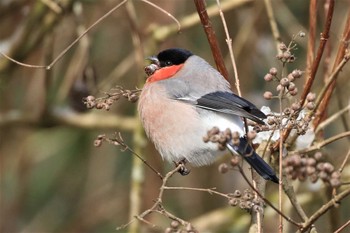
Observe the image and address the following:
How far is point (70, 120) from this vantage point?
441cm

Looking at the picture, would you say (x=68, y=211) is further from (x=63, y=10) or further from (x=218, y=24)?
(x=63, y=10)

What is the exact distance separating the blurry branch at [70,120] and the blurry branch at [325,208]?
2.37 meters

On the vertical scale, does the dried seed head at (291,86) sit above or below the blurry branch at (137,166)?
below

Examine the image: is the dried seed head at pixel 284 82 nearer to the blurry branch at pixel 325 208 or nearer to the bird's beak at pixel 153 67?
A: the blurry branch at pixel 325 208

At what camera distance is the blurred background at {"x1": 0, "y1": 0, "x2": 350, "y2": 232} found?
4.19 metres

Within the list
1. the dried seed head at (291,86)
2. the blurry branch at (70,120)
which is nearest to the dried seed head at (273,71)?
the dried seed head at (291,86)

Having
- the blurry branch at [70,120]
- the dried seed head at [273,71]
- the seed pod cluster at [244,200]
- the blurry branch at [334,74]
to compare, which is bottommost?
the seed pod cluster at [244,200]

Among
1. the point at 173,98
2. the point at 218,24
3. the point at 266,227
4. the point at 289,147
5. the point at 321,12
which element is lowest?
the point at 289,147

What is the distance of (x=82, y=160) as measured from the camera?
223 inches

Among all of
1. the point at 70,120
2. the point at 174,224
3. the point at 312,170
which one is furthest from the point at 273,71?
the point at 70,120

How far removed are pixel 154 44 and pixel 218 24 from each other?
4.04ft

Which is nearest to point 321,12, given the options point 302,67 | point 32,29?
point 302,67

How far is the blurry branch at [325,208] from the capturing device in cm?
195

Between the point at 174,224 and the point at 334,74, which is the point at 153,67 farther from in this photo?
the point at 174,224
